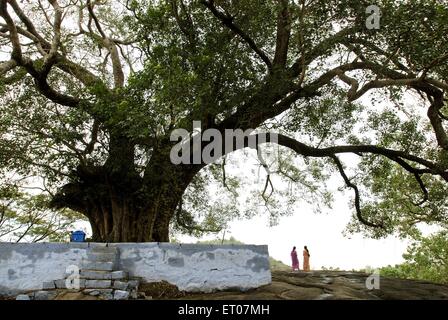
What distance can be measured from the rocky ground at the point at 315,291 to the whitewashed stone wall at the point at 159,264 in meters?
0.20

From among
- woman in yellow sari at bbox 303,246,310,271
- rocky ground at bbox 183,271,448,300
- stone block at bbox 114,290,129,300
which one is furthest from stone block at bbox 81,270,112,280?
woman in yellow sari at bbox 303,246,310,271

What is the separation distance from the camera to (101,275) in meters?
7.44

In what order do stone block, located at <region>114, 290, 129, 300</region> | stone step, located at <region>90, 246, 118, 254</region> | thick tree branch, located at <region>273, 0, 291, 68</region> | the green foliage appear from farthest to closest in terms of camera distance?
the green foliage < thick tree branch, located at <region>273, 0, 291, 68</region> < stone step, located at <region>90, 246, 118, 254</region> < stone block, located at <region>114, 290, 129, 300</region>

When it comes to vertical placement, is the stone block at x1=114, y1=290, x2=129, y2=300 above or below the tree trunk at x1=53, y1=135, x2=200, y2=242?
below

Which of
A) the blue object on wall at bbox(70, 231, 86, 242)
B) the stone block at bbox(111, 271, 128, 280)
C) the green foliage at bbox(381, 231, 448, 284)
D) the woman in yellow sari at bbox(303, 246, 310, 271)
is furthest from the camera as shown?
the green foliage at bbox(381, 231, 448, 284)

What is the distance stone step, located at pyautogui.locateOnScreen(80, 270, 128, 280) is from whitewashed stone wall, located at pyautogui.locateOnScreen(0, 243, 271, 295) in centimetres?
25

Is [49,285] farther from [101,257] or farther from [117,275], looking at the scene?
[117,275]

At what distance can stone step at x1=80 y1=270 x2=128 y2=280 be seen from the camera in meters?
7.43

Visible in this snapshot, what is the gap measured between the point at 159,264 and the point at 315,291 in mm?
3130

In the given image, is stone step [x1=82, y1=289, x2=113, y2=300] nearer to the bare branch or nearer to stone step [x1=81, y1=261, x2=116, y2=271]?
stone step [x1=81, y1=261, x2=116, y2=271]

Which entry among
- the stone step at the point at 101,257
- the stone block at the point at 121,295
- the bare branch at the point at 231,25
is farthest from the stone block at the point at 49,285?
the bare branch at the point at 231,25

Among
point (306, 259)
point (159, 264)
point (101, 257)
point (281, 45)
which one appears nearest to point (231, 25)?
point (281, 45)

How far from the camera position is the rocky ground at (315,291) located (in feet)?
24.9

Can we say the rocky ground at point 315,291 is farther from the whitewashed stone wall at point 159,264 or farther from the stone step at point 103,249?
the stone step at point 103,249
